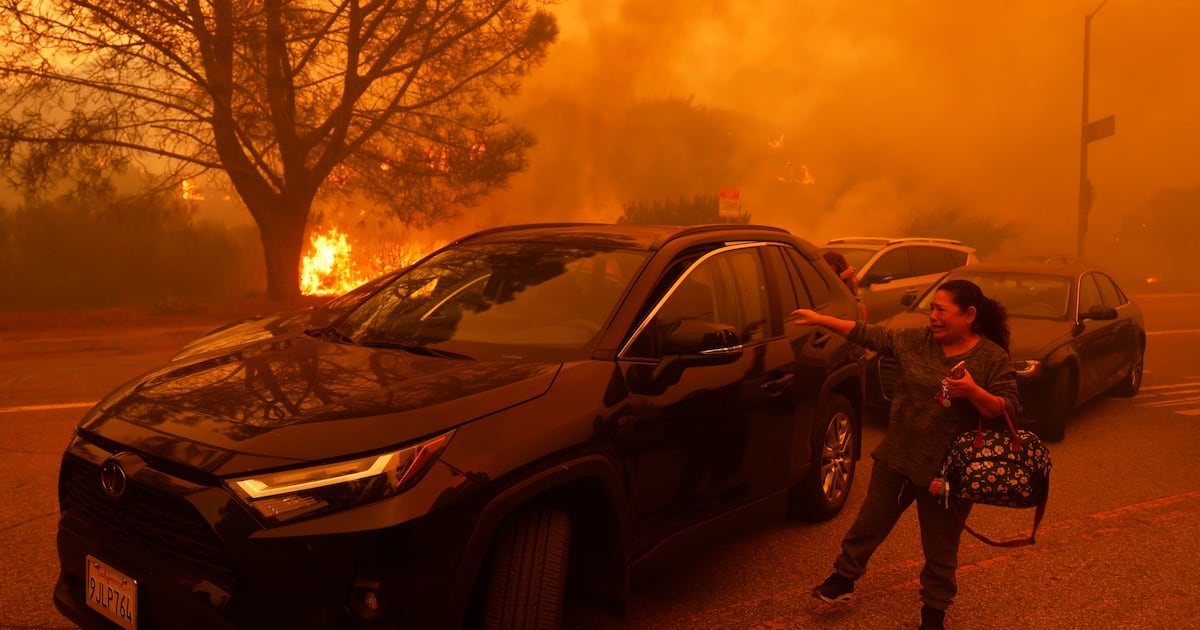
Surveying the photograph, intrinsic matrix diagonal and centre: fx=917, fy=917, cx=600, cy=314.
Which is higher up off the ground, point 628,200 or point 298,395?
point 628,200

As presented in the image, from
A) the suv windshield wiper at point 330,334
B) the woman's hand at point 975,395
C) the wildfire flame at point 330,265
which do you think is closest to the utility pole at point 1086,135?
the wildfire flame at point 330,265

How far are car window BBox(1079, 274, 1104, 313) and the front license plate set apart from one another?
751 centimetres

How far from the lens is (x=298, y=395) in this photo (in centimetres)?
284

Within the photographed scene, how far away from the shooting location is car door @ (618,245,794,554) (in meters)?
3.30

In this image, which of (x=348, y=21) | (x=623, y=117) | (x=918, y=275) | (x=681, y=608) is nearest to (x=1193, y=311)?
(x=918, y=275)

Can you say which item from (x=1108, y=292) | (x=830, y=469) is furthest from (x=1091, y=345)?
(x=830, y=469)

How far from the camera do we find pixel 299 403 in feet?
9.04

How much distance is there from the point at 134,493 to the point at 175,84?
1756 cm

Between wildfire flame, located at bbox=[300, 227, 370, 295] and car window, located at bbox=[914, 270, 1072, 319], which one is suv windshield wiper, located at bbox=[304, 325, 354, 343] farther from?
wildfire flame, located at bbox=[300, 227, 370, 295]

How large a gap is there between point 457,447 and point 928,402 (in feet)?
6.38

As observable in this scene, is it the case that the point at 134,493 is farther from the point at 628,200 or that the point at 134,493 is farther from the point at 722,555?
the point at 628,200

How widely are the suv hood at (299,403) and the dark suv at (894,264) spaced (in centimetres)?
905

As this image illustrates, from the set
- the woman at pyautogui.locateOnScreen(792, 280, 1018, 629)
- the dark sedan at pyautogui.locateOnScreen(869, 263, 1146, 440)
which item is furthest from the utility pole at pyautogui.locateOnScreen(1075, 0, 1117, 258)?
the woman at pyautogui.locateOnScreen(792, 280, 1018, 629)

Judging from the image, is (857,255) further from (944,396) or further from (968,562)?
(944,396)
